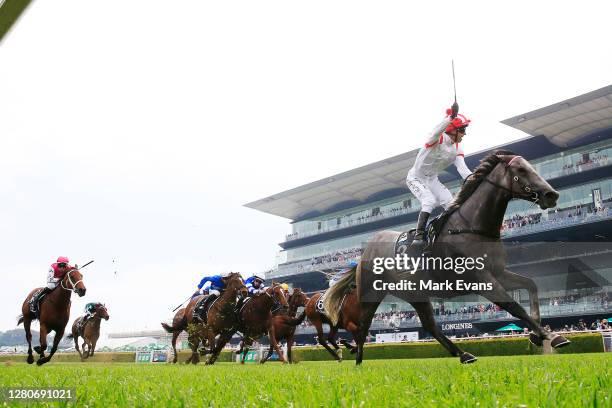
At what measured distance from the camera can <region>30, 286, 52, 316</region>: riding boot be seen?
1162 cm

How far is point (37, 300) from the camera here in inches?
460

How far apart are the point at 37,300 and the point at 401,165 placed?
1832 inches

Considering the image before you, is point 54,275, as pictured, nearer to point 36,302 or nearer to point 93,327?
point 36,302

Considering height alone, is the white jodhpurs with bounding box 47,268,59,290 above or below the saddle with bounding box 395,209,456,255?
below

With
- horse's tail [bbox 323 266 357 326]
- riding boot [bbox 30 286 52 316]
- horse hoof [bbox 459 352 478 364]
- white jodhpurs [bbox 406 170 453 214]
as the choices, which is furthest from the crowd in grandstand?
riding boot [bbox 30 286 52 316]

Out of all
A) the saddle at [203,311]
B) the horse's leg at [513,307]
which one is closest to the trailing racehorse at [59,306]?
the saddle at [203,311]

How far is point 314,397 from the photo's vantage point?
2.52m

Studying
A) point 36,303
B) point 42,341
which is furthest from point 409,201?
point 42,341

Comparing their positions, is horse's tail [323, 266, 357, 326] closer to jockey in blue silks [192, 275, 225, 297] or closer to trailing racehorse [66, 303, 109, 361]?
jockey in blue silks [192, 275, 225, 297]

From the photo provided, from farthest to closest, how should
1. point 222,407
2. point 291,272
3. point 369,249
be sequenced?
point 291,272
point 369,249
point 222,407

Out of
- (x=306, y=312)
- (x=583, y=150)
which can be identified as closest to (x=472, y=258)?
(x=306, y=312)

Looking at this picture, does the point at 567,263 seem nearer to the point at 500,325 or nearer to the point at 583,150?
the point at 500,325

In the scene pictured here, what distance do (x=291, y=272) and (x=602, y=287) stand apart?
36.1m

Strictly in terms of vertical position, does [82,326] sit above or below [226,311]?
below
